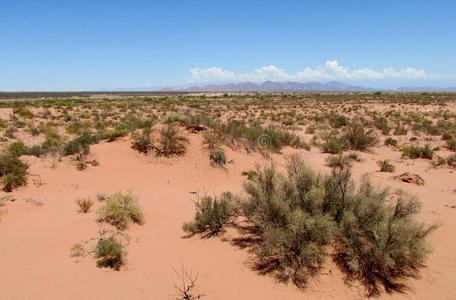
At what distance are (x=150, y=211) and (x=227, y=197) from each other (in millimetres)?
2119

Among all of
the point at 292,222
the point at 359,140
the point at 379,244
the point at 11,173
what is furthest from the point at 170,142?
the point at 359,140

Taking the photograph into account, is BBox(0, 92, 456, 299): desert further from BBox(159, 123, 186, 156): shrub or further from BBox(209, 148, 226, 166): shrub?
BBox(159, 123, 186, 156): shrub

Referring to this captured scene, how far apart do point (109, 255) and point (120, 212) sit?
58.4 inches

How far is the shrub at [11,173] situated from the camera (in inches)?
282

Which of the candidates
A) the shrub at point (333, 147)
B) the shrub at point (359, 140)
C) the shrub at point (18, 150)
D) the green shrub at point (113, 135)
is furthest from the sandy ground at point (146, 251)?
the shrub at point (359, 140)

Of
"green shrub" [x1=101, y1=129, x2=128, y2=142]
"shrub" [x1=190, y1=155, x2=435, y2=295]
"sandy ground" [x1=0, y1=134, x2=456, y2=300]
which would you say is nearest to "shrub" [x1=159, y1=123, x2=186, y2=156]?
"sandy ground" [x1=0, y1=134, x2=456, y2=300]

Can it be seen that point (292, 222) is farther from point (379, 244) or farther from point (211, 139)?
point (211, 139)

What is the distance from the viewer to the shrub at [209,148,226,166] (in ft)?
33.4

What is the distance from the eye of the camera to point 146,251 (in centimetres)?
482

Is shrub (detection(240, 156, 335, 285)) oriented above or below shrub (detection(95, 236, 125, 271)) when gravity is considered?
above

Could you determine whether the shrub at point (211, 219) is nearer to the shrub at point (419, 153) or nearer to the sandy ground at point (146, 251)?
the sandy ground at point (146, 251)

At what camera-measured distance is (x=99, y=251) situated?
14.4 feet

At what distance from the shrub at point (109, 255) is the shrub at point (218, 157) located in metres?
5.97

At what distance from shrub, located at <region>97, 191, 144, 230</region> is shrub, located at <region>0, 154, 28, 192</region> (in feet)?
10.6
